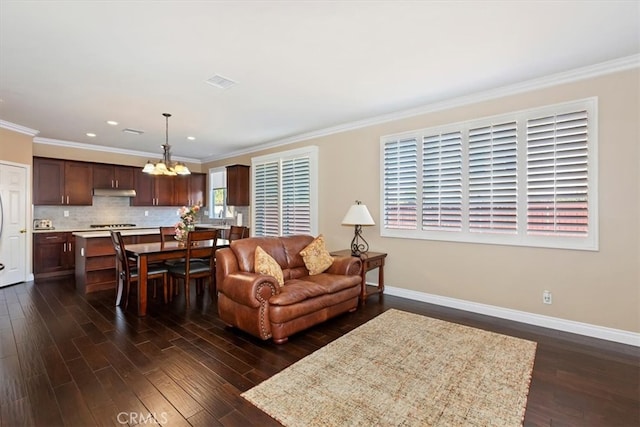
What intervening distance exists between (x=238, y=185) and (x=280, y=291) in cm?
434

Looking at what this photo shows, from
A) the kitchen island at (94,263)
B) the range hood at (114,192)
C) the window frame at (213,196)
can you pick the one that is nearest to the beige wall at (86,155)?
the range hood at (114,192)

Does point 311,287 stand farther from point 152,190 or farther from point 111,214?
point 111,214

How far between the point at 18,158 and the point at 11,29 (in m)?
3.94

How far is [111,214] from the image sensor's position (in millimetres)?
7027

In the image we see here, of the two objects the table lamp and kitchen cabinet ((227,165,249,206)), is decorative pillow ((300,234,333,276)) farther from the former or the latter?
kitchen cabinet ((227,165,249,206))

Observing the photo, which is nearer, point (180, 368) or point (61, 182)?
point (180, 368)

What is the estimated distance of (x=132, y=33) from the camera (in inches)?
98.3

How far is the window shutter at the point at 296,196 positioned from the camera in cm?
576

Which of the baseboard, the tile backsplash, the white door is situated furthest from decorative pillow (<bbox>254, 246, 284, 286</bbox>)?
the white door

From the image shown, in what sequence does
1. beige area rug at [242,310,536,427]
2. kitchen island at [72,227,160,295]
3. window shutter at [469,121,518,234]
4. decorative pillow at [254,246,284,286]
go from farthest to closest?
kitchen island at [72,227,160,295]
window shutter at [469,121,518,234]
decorative pillow at [254,246,284,286]
beige area rug at [242,310,536,427]

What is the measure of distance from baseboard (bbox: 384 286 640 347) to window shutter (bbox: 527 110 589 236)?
959 millimetres

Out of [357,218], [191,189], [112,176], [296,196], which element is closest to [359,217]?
[357,218]

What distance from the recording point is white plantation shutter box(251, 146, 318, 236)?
18.6 ft

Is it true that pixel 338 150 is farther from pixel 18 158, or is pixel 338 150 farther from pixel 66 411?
pixel 18 158
